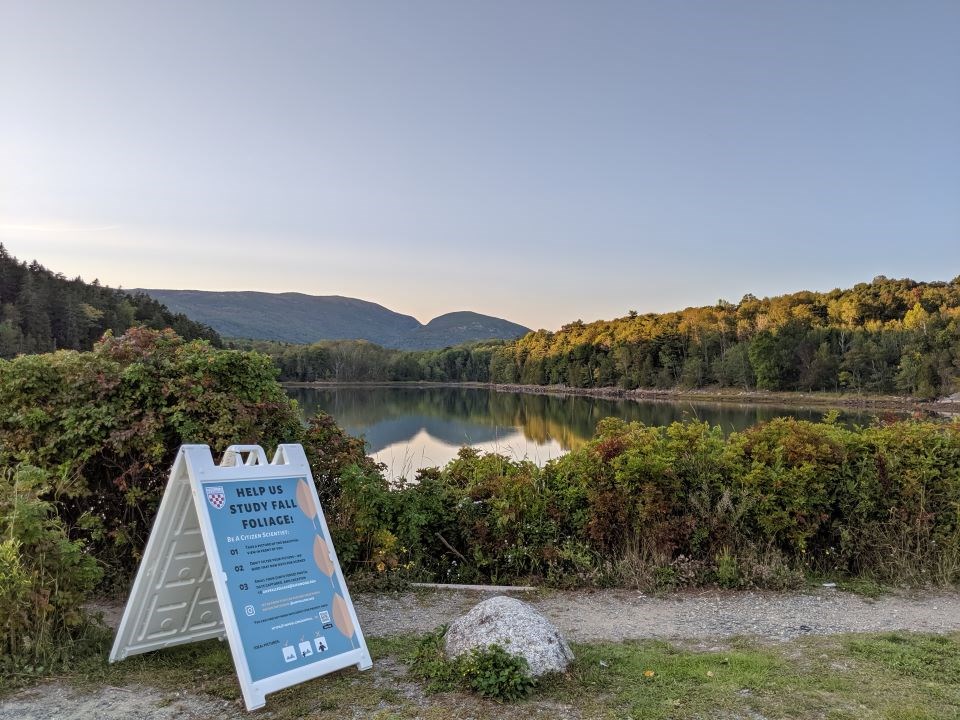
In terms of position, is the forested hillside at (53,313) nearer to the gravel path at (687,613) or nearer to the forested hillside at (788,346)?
the forested hillside at (788,346)

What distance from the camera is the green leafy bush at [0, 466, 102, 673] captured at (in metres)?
3.92

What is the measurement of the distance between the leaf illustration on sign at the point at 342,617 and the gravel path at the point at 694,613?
3.19 feet

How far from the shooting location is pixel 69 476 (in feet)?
18.4

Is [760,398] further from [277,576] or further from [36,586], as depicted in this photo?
[36,586]

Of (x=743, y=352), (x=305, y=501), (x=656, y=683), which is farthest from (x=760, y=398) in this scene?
(x=305, y=501)

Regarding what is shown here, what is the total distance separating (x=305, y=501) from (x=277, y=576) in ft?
1.83

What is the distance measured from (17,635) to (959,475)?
7697 mm

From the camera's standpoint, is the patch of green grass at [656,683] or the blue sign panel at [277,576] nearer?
the patch of green grass at [656,683]

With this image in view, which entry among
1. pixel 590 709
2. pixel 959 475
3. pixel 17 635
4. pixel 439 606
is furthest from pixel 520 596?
pixel 959 475

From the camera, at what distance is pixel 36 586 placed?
406 centimetres

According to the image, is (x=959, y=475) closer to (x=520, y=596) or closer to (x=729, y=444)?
(x=729, y=444)

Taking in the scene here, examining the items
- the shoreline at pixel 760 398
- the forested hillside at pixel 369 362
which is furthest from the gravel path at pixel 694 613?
the forested hillside at pixel 369 362

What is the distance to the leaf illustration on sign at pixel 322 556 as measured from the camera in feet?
13.5

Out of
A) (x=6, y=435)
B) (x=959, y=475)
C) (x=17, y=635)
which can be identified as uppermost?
(x=6, y=435)
